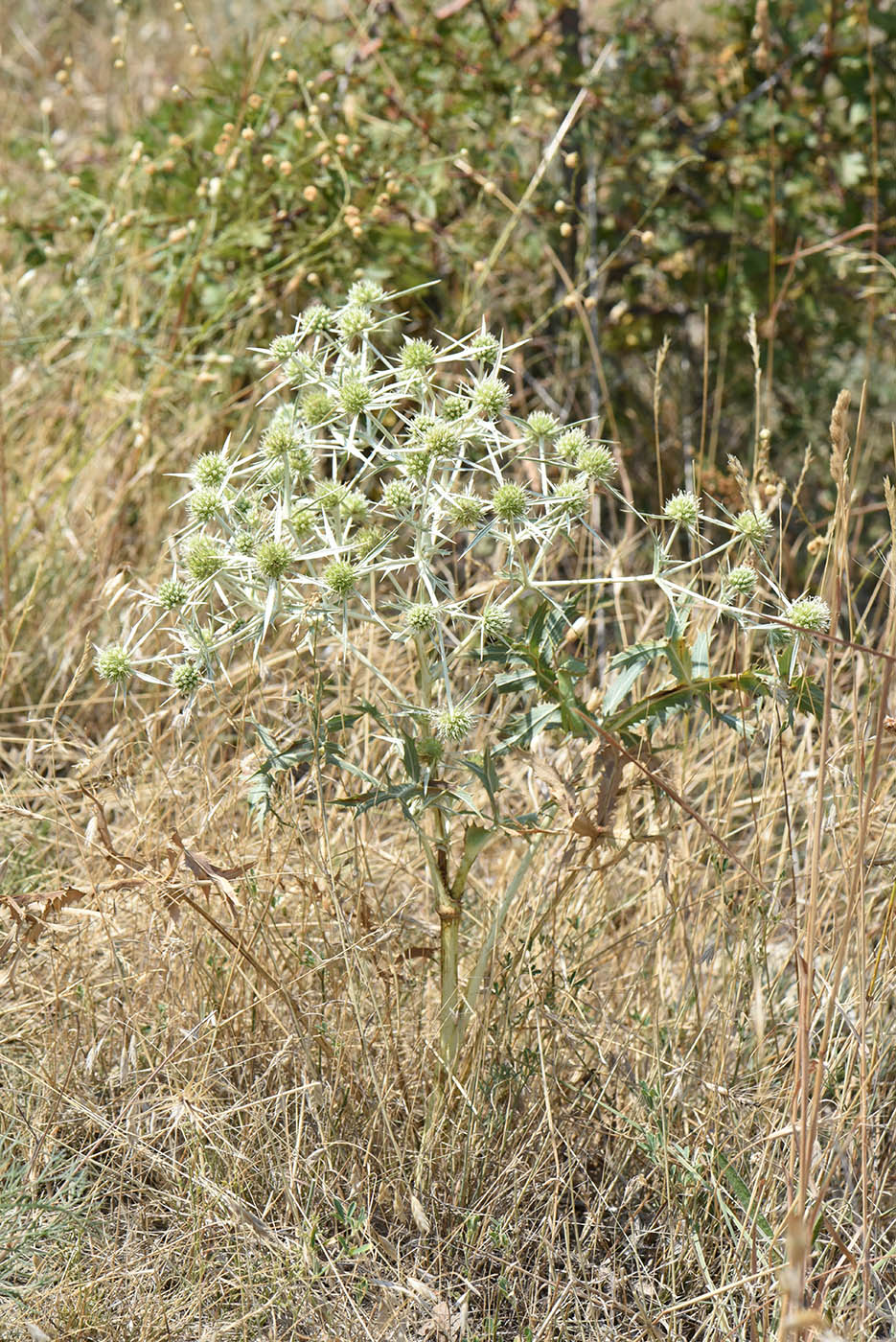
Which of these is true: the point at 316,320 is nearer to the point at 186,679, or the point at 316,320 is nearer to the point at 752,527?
the point at 186,679

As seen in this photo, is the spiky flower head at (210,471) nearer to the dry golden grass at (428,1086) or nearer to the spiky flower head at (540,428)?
the dry golden grass at (428,1086)

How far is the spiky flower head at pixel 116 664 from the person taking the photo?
152cm

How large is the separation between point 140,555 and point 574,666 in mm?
1752

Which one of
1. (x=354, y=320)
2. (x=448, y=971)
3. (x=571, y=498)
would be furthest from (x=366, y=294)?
(x=448, y=971)

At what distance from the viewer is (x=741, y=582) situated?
1.50 m

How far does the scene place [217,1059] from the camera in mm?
1839

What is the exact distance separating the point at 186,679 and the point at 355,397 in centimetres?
37

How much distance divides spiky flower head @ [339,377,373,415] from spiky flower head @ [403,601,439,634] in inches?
9.3

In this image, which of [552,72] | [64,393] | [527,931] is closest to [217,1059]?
[527,931]

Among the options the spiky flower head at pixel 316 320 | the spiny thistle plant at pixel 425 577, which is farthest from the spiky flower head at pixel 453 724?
the spiky flower head at pixel 316 320

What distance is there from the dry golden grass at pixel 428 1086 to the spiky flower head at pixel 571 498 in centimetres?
28

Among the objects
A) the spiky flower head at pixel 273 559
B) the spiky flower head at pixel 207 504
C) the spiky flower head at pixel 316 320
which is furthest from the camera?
the spiky flower head at pixel 316 320

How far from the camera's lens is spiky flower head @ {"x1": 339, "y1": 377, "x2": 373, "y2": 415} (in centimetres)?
147

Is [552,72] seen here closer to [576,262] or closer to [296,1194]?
[576,262]
